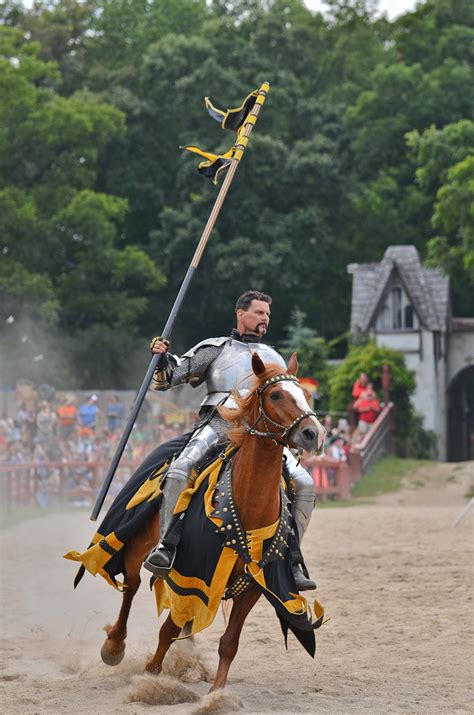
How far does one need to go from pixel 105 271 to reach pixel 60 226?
80.4 inches

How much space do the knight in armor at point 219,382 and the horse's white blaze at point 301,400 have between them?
68cm

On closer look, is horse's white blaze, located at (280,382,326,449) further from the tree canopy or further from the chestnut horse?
the tree canopy

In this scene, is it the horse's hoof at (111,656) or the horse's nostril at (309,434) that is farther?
the horse's hoof at (111,656)

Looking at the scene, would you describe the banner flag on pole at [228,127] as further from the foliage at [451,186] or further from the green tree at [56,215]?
the green tree at [56,215]

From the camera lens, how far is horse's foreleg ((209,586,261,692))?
6547mm

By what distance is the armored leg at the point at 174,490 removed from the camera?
22.1 ft

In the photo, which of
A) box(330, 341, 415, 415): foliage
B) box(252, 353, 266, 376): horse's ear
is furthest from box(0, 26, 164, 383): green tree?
box(252, 353, 266, 376): horse's ear

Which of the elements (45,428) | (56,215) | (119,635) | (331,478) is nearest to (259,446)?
(119,635)

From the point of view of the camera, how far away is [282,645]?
8.69 m

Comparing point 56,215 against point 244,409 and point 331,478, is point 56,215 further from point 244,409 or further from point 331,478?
point 244,409

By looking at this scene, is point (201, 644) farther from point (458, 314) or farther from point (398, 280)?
point (458, 314)

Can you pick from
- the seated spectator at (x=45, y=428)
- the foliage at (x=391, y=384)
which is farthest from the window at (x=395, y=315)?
the seated spectator at (x=45, y=428)

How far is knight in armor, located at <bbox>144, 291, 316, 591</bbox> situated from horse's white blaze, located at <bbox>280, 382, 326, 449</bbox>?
68cm

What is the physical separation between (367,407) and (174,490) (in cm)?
2112
